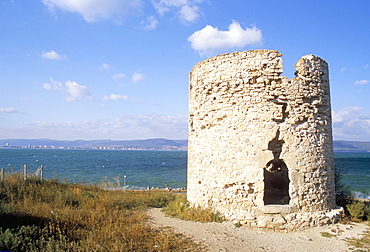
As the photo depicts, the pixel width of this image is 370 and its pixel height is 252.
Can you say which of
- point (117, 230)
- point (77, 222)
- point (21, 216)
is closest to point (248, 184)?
point (117, 230)

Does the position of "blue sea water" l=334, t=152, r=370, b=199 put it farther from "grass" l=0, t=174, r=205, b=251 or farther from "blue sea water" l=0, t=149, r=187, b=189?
"blue sea water" l=0, t=149, r=187, b=189

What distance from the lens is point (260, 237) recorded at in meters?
6.93

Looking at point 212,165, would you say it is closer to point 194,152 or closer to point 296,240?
point 194,152

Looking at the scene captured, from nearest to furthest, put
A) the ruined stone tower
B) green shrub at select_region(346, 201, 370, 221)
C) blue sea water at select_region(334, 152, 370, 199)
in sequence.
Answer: the ruined stone tower, green shrub at select_region(346, 201, 370, 221), blue sea water at select_region(334, 152, 370, 199)

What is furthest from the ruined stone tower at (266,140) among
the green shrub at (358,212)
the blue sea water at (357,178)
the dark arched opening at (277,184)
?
the blue sea water at (357,178)

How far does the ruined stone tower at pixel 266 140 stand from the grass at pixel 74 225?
7.54 feet

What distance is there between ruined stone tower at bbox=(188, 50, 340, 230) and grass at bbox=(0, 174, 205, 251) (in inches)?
90.5

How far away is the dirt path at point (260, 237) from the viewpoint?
20.7ft

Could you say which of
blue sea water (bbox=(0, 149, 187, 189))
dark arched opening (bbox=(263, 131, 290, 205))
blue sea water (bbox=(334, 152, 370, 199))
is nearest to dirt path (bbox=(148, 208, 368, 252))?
dark arched opening (bbox=(263, 131, 290, 205))

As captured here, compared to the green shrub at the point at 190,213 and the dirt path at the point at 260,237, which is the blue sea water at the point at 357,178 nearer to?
the dirt path at the point at 260,237

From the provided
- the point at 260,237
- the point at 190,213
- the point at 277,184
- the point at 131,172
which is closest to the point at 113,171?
the point at 131,172

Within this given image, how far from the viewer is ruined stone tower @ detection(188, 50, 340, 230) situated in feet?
25.2

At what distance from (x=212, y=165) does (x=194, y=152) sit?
3.26ft

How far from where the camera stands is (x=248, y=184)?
774 cm
